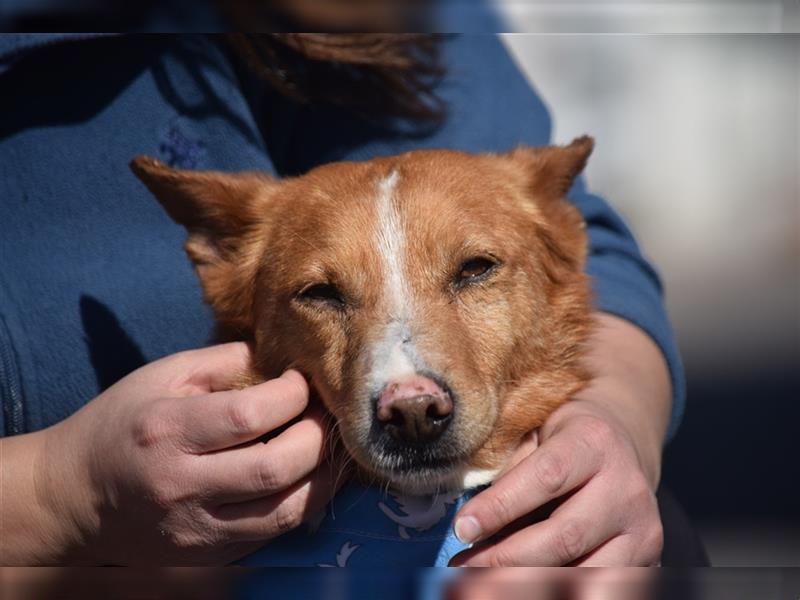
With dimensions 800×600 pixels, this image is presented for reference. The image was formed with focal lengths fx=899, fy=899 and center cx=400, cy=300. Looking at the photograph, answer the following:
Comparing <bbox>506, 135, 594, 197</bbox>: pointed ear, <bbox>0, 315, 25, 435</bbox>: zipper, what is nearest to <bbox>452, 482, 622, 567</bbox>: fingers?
<bbox>506, 135, 594, 197</bbox>: pointed ear

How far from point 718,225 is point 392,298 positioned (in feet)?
13.6

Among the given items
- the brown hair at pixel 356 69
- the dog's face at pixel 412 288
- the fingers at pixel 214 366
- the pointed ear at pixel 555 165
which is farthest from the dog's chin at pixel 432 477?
the brown hair at pixel 356 69

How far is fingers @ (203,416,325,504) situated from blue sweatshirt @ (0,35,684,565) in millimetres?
268

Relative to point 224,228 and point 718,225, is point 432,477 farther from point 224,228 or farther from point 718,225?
point 718,225

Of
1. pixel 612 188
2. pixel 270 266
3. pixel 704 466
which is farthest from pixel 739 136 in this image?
pixel 270 266

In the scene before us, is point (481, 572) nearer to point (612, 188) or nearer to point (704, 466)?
point (704, 466)

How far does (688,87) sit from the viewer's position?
194 inches

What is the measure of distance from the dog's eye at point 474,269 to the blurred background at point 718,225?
0.92m

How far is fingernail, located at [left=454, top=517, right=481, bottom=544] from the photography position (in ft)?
5.23

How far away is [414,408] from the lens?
162 centimetres

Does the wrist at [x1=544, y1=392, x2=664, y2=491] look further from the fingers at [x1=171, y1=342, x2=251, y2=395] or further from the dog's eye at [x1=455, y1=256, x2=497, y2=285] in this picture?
the fingers at [x1=171, y1=342, x2=251, y2=395]

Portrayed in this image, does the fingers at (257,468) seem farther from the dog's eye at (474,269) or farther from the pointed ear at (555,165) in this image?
the pointed ear at (555,165)

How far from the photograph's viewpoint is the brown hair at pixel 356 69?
7.64 feet

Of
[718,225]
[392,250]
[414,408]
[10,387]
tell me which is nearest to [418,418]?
[414,408]
